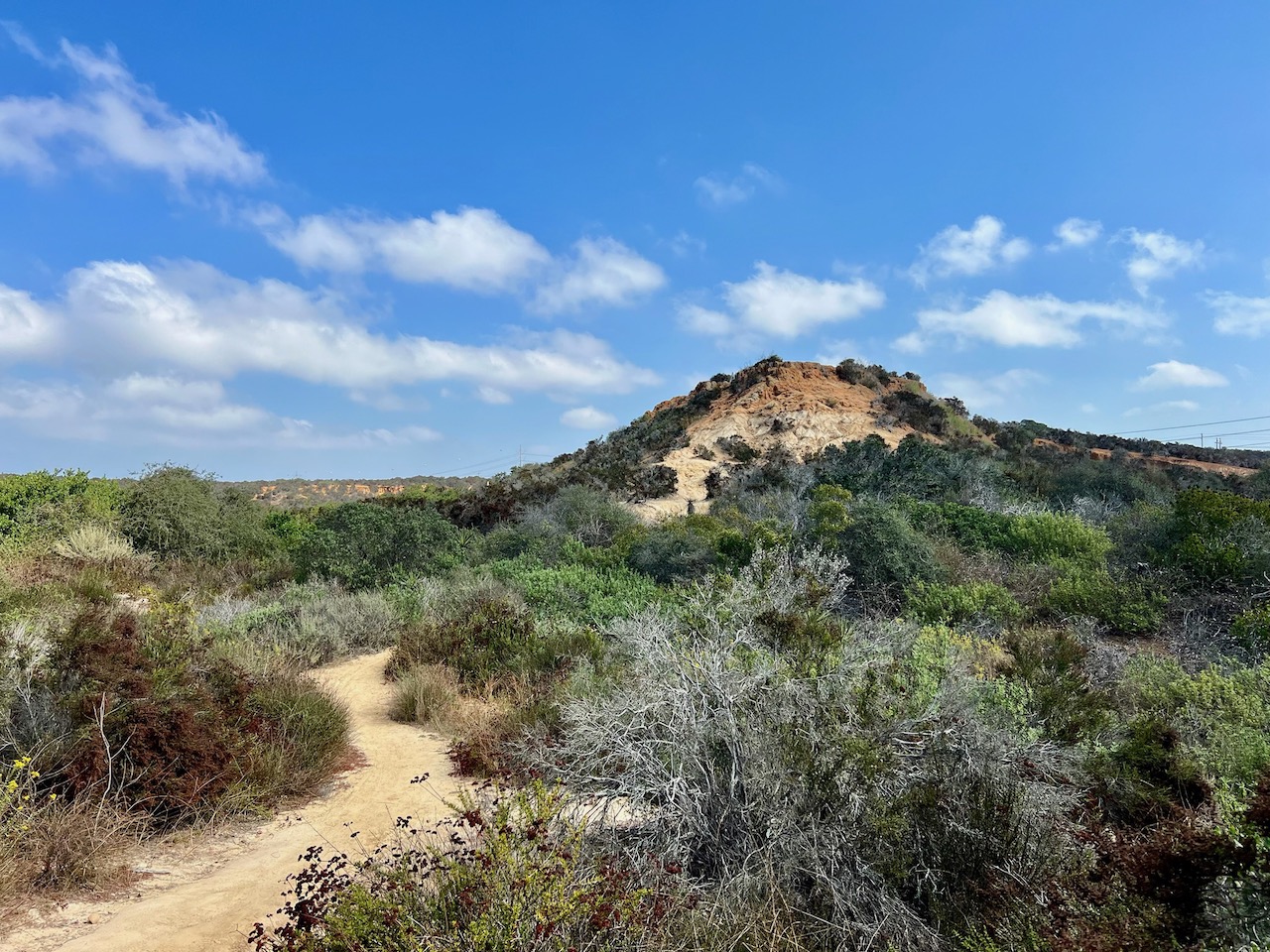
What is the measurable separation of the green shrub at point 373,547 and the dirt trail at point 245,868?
6.13m

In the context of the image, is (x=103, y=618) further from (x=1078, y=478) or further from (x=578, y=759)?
(x=1078, y=478)

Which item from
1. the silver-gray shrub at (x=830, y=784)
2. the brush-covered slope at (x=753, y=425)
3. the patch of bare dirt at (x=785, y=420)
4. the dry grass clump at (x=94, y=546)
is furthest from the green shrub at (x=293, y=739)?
the patch of bare dirt at (x=785, y=420)

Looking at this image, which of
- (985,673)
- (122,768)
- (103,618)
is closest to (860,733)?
(985,673)

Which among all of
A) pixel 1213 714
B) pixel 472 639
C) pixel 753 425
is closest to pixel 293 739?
pixel 472 639

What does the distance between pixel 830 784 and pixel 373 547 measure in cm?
1100

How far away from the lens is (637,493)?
22.7 m

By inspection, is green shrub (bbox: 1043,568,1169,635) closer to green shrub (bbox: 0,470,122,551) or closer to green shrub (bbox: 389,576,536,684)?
green shrub (bbox: 389,576,536,684)

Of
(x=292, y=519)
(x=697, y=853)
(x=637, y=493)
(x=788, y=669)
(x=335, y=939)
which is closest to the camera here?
(x=335, y=939)

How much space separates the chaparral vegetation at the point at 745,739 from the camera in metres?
2.82

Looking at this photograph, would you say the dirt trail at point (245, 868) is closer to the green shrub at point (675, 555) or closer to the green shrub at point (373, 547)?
the green shrub at point (675, 555)

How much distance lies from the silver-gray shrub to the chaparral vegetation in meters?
0.02

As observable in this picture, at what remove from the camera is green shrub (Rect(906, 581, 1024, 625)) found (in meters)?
8.57

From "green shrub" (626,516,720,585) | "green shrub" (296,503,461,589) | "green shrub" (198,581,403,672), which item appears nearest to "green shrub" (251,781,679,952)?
"green shrub" (198,581,403,672)

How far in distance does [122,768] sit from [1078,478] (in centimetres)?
2254
